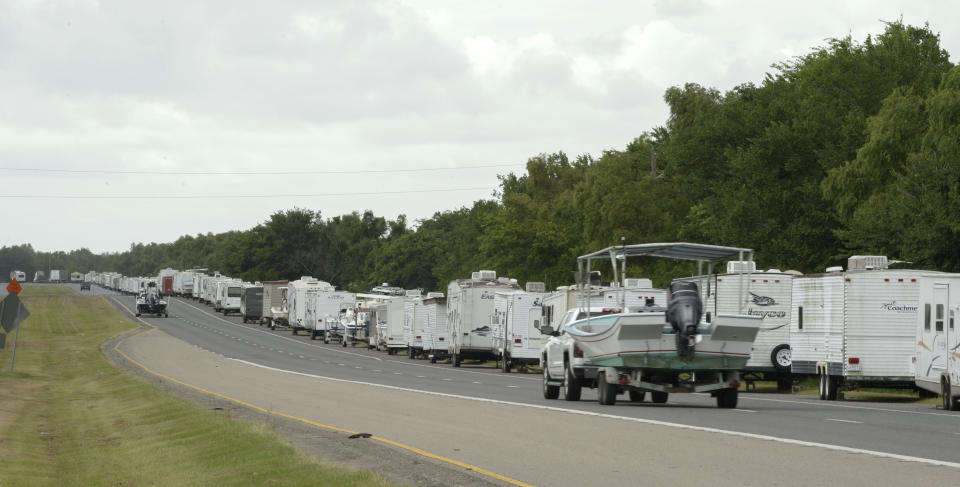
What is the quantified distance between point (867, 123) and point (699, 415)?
110ft

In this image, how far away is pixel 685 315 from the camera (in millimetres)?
23203

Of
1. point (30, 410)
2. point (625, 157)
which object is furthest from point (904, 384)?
point (625, 157)

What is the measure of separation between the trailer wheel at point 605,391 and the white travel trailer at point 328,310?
6002cm

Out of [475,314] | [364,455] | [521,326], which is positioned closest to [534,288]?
[521,326]

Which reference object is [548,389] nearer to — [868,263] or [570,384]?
[570,384]

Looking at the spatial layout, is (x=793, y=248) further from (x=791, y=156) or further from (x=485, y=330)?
(x=485, y=330)

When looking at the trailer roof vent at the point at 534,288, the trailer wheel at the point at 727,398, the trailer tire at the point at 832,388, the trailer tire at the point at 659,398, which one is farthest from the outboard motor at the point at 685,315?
the trailer roof vent at the point at 534,288

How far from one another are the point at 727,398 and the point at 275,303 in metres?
83.2

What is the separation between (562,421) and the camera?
21.1m

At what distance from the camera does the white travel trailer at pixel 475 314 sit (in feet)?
173

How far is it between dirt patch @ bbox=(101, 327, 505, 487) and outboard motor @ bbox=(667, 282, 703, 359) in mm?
6764

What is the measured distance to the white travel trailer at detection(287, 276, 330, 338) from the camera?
89444mm

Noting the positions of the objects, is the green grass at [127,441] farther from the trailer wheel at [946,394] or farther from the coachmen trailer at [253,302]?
the coachmen trailer at [253,302]

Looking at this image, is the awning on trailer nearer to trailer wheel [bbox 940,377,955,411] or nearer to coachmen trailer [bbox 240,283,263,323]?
trailer wheel [bbox 940,377,955,411]
